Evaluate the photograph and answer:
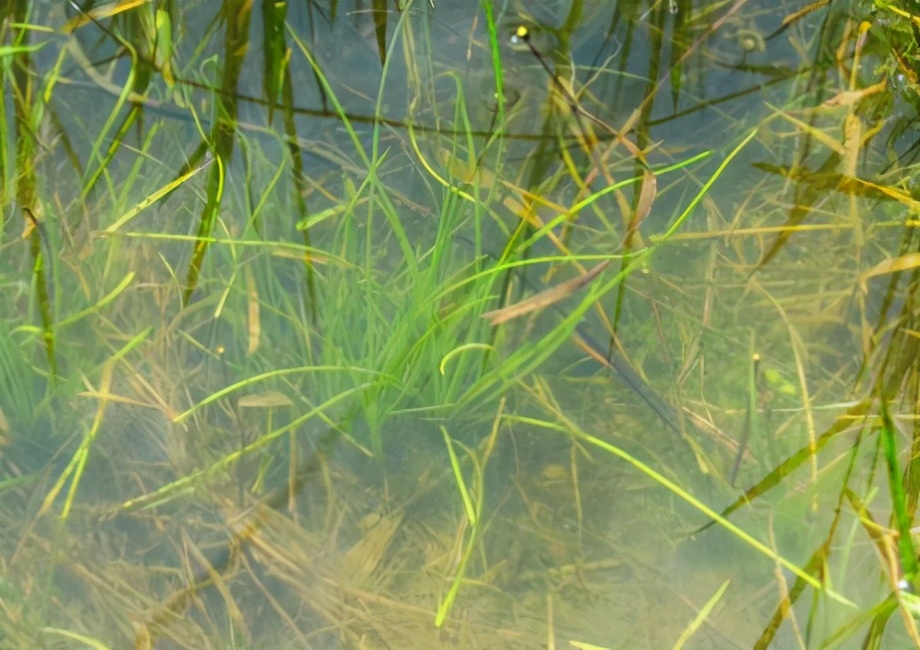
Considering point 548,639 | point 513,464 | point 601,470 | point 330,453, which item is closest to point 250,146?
point 330,453

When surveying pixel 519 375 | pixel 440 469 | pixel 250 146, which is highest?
pixel 250 146

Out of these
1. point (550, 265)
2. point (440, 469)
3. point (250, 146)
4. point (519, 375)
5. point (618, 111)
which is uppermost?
point (618, 111)

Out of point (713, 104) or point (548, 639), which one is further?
point (713, 104)

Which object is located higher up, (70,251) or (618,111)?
(618,111)

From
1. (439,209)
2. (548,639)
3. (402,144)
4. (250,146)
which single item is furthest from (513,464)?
(250,146)

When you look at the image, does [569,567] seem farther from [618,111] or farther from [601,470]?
[618,111]

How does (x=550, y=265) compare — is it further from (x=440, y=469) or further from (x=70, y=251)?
(x=70, y=251)
